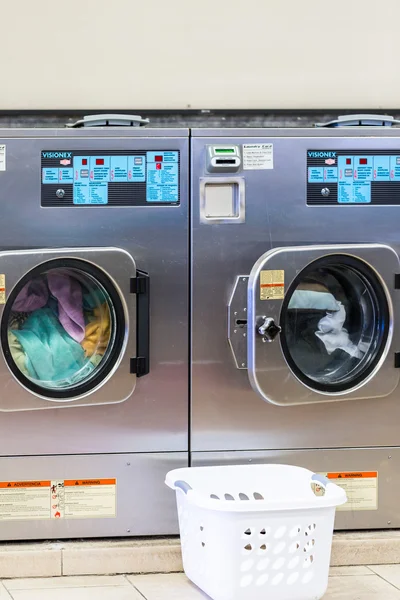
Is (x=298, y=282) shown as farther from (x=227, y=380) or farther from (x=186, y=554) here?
(x=186, y=554)

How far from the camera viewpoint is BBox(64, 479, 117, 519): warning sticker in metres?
2.62

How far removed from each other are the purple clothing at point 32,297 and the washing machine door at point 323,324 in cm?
65

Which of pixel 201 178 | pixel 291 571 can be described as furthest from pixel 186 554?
pixel 201 178

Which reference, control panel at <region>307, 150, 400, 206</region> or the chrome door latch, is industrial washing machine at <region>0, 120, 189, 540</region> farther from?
control panel at <region>307, 150, 400, 206</region>

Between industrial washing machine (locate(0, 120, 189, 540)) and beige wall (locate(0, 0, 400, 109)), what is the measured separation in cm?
58

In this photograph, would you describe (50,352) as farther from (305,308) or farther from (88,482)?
(305,308)

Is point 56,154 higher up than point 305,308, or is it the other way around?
point 56,154

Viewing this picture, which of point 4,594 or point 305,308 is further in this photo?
point 305,308

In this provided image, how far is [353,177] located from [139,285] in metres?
0.78

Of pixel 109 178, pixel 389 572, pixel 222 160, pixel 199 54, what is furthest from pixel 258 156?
pixel 389 572

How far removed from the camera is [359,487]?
2727 mm

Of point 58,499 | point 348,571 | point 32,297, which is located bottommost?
point 348,571

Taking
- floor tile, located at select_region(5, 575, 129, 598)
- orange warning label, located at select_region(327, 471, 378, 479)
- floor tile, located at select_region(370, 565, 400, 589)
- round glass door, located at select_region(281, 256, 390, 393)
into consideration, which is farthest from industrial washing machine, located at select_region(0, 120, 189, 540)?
floor tile, located at select_region(370, 565, 400, 589)

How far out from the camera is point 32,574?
2.56 metres
